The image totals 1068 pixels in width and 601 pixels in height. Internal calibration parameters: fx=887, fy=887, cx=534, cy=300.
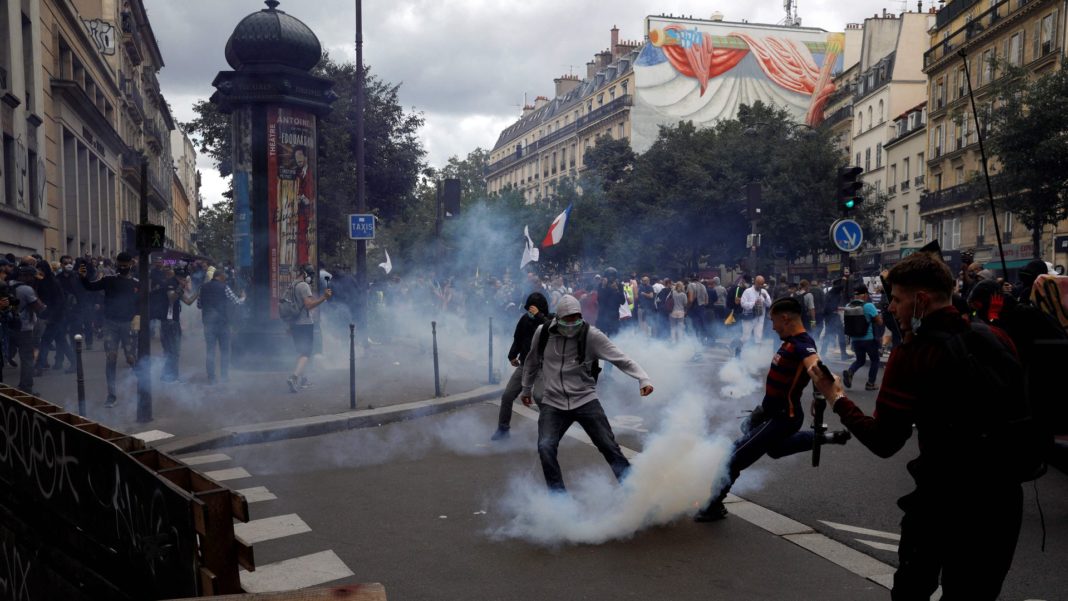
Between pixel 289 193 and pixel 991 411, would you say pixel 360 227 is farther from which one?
pixel 991 411

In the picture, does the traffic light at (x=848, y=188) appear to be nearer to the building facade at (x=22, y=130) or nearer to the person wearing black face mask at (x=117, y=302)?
the person wearing black face mask at (x=117, y=302)

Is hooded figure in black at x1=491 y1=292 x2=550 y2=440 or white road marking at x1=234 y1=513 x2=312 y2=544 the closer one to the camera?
white road marking at x1=234 y1=513 x2=312 y2=544

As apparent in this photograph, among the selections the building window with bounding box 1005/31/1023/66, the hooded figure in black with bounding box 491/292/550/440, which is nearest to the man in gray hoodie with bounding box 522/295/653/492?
the hooded figure in black with bounding box 491/292/550/440

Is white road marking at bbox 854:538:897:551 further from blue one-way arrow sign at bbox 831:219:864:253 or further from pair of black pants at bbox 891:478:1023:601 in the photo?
blue one-way arrow sign at bbox 831:219:864:253

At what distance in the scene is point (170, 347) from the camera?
41.1 feet

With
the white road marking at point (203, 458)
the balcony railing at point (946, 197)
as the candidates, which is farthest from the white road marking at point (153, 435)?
the balcony railing at point (946, 197)

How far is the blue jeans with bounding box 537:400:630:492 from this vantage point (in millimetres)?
5703

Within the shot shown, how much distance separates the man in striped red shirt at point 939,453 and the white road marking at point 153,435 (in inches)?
277

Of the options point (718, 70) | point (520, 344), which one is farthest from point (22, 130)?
point (718, 70)

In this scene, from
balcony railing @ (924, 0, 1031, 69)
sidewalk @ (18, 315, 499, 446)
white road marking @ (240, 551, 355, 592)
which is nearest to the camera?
white road marking @ (240, 551, 355, 592)

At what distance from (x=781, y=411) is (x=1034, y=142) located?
68.9 ft

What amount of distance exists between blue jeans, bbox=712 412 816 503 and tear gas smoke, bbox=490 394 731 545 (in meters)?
0.09

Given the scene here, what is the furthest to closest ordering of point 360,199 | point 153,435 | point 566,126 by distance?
1. point 566,126
2. point 360,199
3. point 153,435

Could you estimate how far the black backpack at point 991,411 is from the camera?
2768 mm
